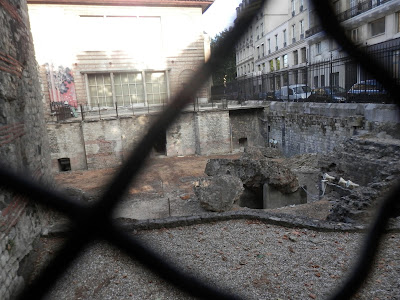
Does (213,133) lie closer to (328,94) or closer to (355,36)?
(328,94)

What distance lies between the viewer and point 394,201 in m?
1.16

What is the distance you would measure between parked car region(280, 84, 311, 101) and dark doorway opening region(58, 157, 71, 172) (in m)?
11.9

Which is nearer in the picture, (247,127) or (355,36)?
(355,36)

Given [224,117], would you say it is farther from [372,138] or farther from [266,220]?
[266,220]

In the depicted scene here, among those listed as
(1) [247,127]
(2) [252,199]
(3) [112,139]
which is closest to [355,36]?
(2) [252,199]

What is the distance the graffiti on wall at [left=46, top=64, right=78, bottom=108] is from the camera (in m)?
16.2

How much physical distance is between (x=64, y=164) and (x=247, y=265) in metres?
13.2

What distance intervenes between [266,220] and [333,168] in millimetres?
4104

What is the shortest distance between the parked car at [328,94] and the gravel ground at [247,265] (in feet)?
24.9

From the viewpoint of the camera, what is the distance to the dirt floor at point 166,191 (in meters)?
6.71

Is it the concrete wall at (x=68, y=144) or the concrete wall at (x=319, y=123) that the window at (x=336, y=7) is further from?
the concrete wall at (x=68, y=144)

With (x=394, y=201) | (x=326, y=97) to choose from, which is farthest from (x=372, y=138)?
(x=394, y=201)

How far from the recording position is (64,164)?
47.2 ft

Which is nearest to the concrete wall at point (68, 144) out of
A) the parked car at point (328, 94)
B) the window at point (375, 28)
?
the parked car at point (328, 94)
